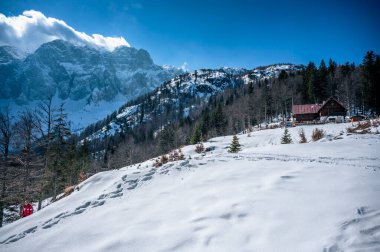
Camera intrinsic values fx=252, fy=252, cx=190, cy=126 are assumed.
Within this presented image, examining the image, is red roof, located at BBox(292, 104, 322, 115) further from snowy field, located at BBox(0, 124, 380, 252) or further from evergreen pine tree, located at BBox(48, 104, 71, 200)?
snowy field, located at BBox(0, 124, 380, 252)

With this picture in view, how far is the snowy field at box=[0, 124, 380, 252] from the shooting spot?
202 inches

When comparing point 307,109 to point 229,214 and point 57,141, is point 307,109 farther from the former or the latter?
point 229,214

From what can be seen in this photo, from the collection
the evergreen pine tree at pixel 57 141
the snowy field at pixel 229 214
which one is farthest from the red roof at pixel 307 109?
the snowy field at pixel 229 214

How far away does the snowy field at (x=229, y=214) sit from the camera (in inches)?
202

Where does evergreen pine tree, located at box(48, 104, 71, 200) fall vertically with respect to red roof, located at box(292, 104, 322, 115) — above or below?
below

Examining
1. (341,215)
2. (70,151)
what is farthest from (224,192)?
(70,151)

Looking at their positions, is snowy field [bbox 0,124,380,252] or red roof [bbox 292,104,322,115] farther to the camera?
red roof [bbox 292,104,322,115]

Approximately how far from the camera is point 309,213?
230 inches

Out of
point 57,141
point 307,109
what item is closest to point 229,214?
point 57,141

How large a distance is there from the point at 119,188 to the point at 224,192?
18.8ft

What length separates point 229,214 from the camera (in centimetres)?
636

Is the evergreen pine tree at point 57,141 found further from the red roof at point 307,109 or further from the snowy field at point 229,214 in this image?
the red roof at point 307,109

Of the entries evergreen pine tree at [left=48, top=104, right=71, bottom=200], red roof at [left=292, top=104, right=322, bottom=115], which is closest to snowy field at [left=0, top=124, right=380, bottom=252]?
evergreen pine tree at [left=48, top=104, right=71, bottom=200]

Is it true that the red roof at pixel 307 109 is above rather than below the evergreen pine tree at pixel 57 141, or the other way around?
above
